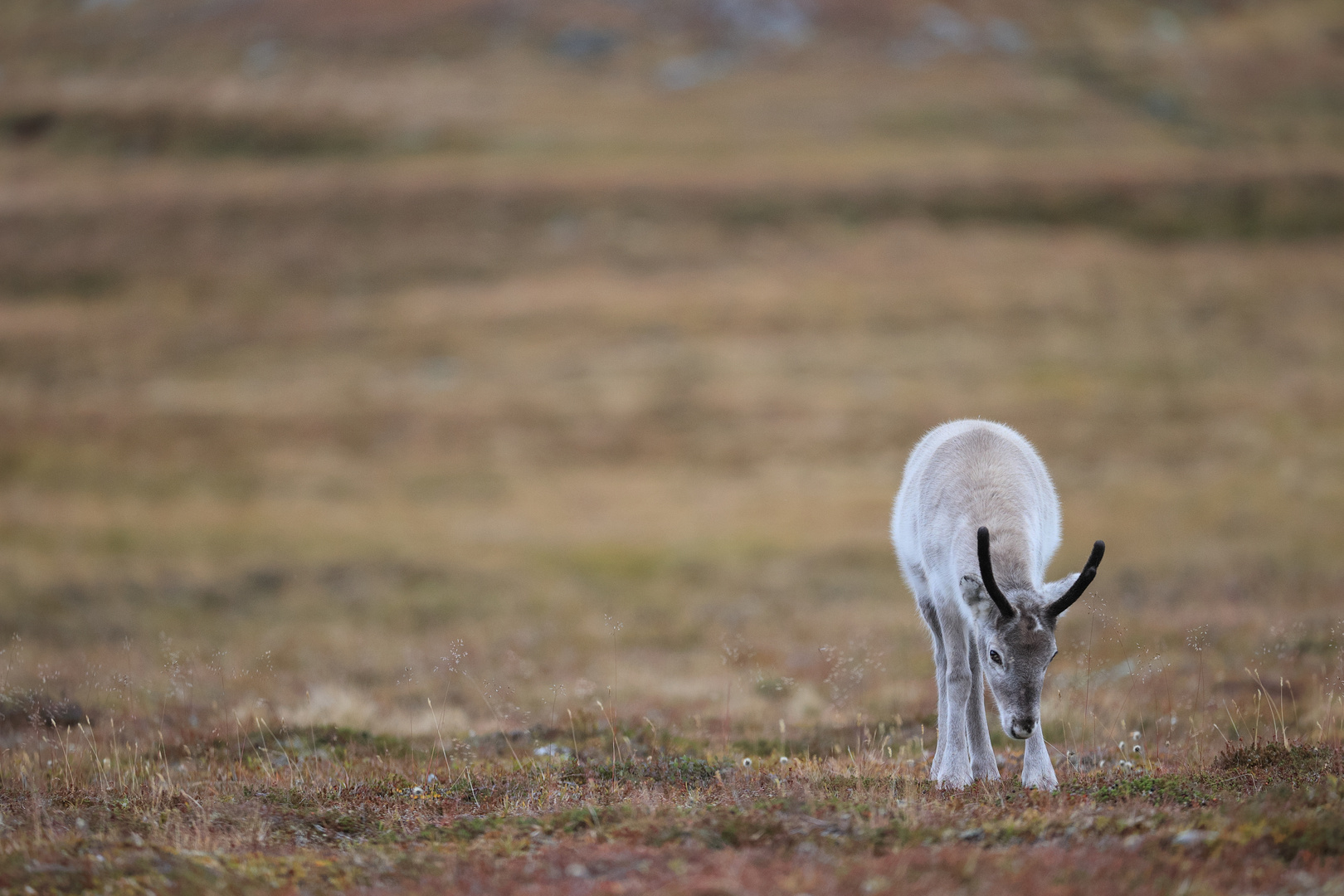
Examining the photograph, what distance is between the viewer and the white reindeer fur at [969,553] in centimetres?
768

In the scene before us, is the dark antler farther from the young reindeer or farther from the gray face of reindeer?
the gray face of reindeer

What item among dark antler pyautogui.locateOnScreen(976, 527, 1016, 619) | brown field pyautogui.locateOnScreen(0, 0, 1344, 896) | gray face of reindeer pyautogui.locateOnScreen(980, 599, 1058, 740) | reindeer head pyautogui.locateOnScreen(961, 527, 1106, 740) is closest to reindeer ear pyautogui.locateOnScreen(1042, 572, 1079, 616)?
reindeer head pyautogui.locateOnScreen(961, 527, 1106, 740)

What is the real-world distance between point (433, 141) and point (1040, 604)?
89.7m

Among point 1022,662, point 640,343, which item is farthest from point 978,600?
point 640,343

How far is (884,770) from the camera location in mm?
8484

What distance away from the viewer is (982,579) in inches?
282

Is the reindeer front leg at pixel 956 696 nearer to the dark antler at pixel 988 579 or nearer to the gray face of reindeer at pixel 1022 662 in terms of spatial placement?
the gray face of reindeer at pixel 1022 662

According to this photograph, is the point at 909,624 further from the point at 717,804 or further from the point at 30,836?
the point at 30,836

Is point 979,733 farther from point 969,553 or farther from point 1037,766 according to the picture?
point 969,553

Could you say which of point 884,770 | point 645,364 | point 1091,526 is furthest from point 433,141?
point 884,770

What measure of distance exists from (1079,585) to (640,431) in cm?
3539

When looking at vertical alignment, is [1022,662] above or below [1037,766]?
above

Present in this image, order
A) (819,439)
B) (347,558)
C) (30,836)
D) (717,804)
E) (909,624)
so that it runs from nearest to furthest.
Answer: (30,836)
(717,804)
(909,624)
(347,558)
(819,439)

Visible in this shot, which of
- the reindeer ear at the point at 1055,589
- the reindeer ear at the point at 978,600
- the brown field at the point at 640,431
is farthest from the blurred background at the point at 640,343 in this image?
the reindeer ear at the point at 978,600
